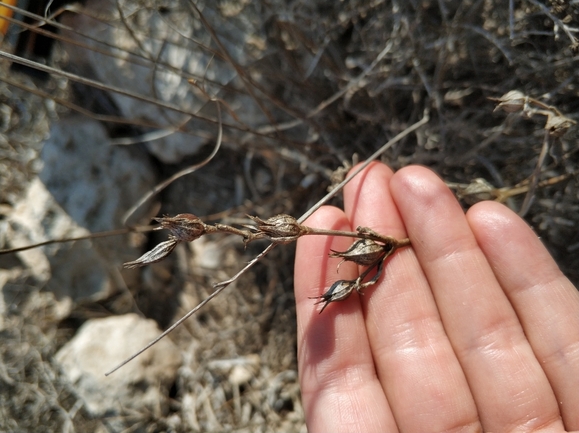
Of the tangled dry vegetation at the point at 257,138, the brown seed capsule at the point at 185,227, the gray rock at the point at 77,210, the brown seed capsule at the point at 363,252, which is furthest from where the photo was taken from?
the gray rock at the point at 77,210

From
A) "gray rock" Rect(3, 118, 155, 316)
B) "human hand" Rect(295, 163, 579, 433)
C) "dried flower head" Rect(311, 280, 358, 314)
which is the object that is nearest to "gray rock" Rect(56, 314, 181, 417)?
"gray rock" Rect(3, 118, 155, 316)

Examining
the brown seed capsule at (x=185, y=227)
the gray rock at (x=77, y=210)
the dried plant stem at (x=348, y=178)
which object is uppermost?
the dried plant stem at (x=348, y=178)

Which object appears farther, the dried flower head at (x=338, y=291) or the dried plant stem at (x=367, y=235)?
the dried flower head at (x=338, y=291)

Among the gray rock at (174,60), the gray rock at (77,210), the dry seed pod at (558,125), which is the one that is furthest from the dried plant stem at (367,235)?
the gray rock at (77,210)

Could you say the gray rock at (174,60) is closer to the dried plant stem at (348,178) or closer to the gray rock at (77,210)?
the gray rock at (77,210)

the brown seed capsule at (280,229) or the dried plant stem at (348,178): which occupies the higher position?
the dried plant stem at (348,178)

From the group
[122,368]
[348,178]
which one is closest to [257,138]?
[348,178]

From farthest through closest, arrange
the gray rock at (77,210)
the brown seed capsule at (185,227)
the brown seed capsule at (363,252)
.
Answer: the gray rock at (77,210) < the brown seed capsule at (363,252) < the brown seed capsule at (185,227)
